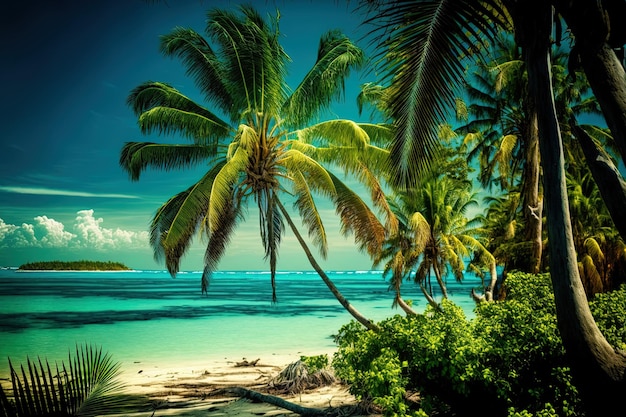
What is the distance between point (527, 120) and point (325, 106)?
7.33m

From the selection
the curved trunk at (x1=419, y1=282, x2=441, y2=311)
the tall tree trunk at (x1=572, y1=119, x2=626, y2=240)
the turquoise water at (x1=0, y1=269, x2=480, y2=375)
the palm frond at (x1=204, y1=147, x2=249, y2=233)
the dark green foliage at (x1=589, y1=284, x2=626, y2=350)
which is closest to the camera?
the tall tree trunk at (x1=572, y1=119, x2=626, y2=240)

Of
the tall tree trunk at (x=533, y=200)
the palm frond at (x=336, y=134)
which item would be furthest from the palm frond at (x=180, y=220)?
the tall tree trunk at (x=533, y=200)

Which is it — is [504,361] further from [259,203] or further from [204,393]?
[204,393]

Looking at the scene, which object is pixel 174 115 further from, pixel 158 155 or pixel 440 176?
pixel 440 176

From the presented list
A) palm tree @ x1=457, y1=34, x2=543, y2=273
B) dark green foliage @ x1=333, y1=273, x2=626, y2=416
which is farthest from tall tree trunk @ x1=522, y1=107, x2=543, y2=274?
dark green foliage @ x1=333, y1=273, x2=626, y2=416

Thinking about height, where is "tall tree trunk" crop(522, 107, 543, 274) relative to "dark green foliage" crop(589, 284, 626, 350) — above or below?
above

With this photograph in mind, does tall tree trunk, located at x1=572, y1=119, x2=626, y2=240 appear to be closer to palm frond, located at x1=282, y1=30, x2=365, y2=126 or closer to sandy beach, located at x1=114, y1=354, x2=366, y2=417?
sandy beach, located at x1=114, y1=354, x2=366, y2=417

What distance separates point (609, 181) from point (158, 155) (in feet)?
31.4

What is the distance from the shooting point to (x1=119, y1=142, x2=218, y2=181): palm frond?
1095cm

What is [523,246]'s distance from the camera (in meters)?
13.8

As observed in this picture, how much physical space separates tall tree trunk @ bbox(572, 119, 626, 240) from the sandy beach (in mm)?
5171

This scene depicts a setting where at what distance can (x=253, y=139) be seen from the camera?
30.8ft

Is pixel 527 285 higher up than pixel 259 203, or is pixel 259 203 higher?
pixel 259 203

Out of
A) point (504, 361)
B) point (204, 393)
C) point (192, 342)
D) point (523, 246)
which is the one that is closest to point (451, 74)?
point (504, 361)
